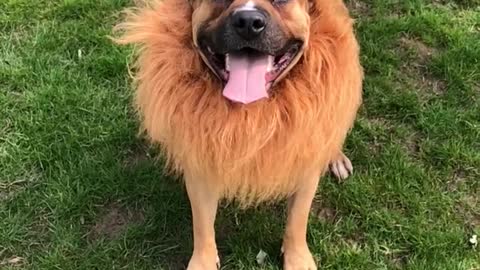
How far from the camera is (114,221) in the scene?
13.2 feet

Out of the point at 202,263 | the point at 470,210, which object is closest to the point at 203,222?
the point at 202,263

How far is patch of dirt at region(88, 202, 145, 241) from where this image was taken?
3947mm

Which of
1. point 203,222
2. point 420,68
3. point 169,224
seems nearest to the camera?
point 203,222

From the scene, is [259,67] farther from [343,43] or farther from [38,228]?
[38,228]

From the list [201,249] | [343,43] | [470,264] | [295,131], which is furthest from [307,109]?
[470,264]

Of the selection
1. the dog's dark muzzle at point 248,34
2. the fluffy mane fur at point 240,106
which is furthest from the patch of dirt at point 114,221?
the dog's dark muzzle at point 248,34

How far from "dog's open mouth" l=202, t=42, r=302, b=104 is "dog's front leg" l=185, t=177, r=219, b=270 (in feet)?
1.93

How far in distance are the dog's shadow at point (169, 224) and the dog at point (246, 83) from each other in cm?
63

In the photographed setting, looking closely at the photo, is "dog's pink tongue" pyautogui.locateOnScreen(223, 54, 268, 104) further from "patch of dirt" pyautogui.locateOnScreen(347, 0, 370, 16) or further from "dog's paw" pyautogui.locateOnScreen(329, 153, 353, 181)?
"patch of dirt" pyautogui.locateOnScreen(347, 0, 370, 16)

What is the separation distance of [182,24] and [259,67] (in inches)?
14.6

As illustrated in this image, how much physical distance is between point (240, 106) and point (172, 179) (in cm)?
129

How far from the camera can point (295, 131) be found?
309 cm

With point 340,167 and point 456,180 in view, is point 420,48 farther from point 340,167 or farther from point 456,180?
point 340,167

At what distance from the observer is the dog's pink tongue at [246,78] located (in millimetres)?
2891
